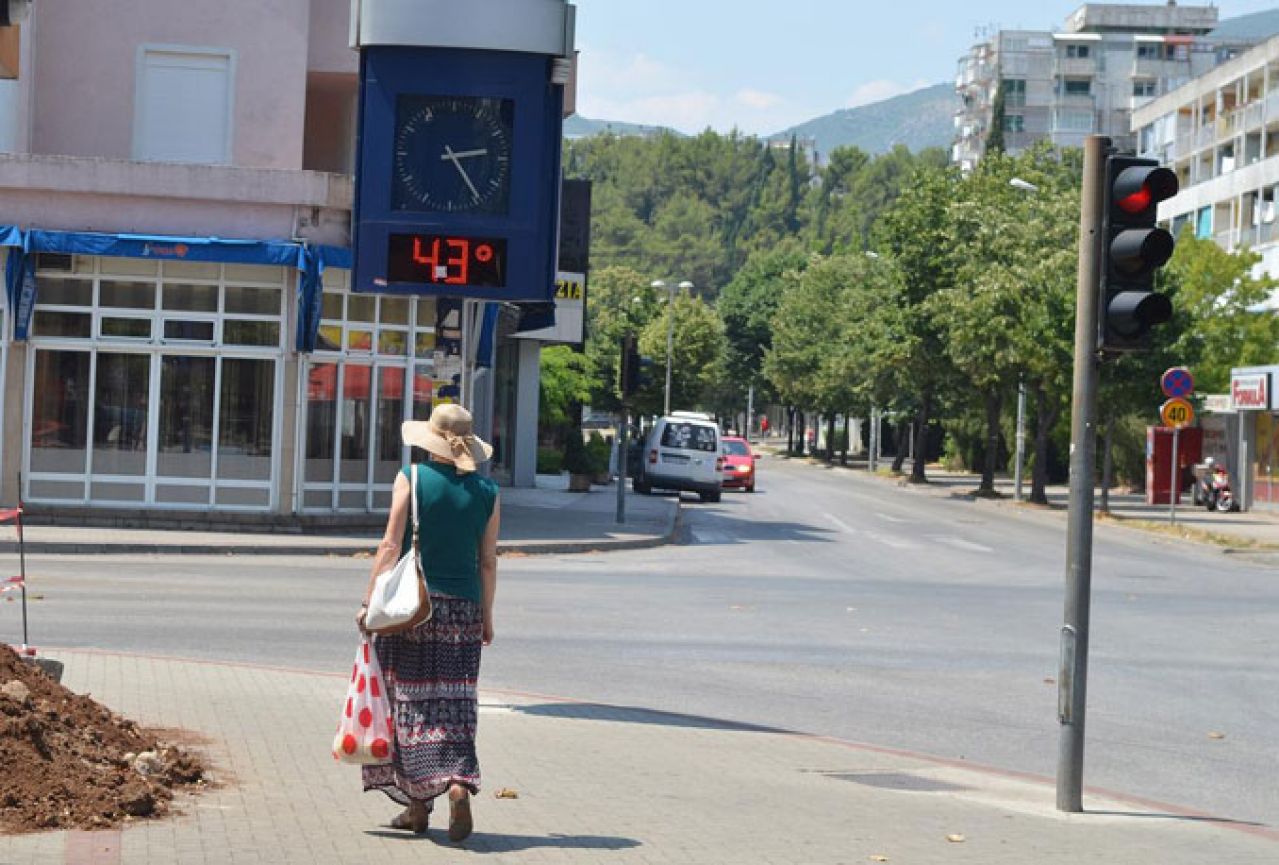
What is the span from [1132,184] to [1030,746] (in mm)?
4214

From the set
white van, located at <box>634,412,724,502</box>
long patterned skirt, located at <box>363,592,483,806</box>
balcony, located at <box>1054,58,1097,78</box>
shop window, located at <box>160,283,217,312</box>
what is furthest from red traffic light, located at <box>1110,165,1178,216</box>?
balcony, located at <box>1054,58,1097,78</box>

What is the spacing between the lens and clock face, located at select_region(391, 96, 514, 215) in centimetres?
1438

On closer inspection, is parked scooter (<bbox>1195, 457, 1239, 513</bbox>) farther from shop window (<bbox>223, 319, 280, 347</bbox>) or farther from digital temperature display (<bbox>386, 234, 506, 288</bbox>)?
digital temperature display (<bbox>386, 234, 506, 288</bbox>)

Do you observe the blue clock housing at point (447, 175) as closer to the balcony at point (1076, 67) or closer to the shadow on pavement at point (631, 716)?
the shadow on pavement at point (631, 716)

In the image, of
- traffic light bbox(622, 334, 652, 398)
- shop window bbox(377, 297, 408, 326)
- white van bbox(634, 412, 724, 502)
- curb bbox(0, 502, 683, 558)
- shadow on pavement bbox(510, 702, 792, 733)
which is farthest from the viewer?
white van bbox(634, 412, 724, 502)

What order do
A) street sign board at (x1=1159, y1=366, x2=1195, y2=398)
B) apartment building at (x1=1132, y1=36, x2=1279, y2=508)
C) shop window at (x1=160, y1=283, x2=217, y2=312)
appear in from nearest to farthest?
shop window at (x1=160, y1=283, x2=217, y2=312) < street sign board at (x1=1159, y1=366, x2=1195, y2=398) < apartment building at (x1=1132, y1=36, x2=1279, y2=508)

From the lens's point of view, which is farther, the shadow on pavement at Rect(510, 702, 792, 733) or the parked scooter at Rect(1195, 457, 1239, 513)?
the parked scooter at Rect(1195, 457, 1239, 513)

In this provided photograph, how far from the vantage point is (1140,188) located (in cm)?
928

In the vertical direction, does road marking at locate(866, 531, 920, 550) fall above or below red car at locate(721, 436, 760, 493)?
below

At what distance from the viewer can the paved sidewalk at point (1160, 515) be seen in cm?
3869

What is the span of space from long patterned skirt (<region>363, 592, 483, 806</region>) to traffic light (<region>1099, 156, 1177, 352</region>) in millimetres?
3499

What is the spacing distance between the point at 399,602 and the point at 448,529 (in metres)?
0.44

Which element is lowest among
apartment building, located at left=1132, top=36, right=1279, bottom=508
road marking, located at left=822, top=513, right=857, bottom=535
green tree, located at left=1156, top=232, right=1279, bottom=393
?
road marking, located at left=822, top=513, right=857, bottom=535

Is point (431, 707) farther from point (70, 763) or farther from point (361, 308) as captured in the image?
point (361, 308)
